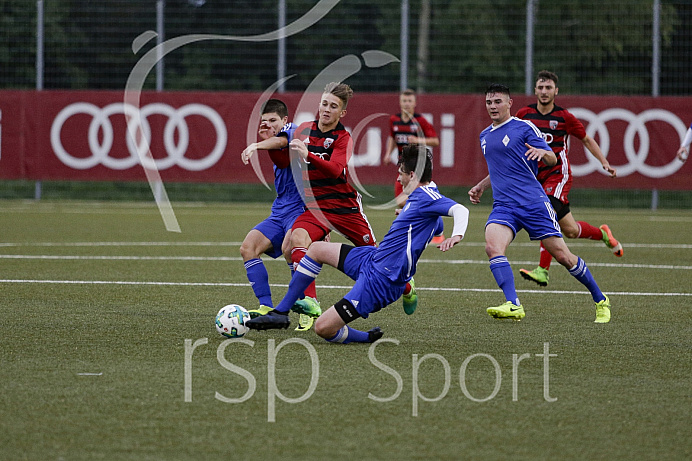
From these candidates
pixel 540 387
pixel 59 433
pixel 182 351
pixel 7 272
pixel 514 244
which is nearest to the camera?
pixel 59 433

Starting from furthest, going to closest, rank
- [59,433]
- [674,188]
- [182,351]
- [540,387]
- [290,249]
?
[674,188] → [290,249] → [182,351] → [540,387] → [59,433]

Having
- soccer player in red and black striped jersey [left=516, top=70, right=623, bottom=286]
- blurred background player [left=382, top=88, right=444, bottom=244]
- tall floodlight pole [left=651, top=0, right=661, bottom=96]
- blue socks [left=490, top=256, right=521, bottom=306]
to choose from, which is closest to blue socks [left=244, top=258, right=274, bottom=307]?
blue socks [left=490, top=256, right=521, bottom=306]

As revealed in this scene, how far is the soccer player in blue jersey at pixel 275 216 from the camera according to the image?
24.0ft

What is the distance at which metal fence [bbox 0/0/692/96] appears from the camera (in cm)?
2122

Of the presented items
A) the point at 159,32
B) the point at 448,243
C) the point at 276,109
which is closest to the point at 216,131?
the point at 159,32

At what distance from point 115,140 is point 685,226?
38.8 ft

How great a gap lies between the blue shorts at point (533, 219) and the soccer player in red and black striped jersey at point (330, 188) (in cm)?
115

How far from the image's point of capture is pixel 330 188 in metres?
7.60

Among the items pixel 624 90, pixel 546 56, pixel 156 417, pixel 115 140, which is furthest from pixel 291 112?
pixel 156 417

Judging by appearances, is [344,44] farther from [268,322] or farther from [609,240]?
[268,322]

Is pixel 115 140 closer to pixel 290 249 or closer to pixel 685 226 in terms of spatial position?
pixel 685 226

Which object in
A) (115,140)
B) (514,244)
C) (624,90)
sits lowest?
(514,244)

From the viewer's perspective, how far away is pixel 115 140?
20688mm

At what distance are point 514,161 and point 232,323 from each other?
2.90 meters
